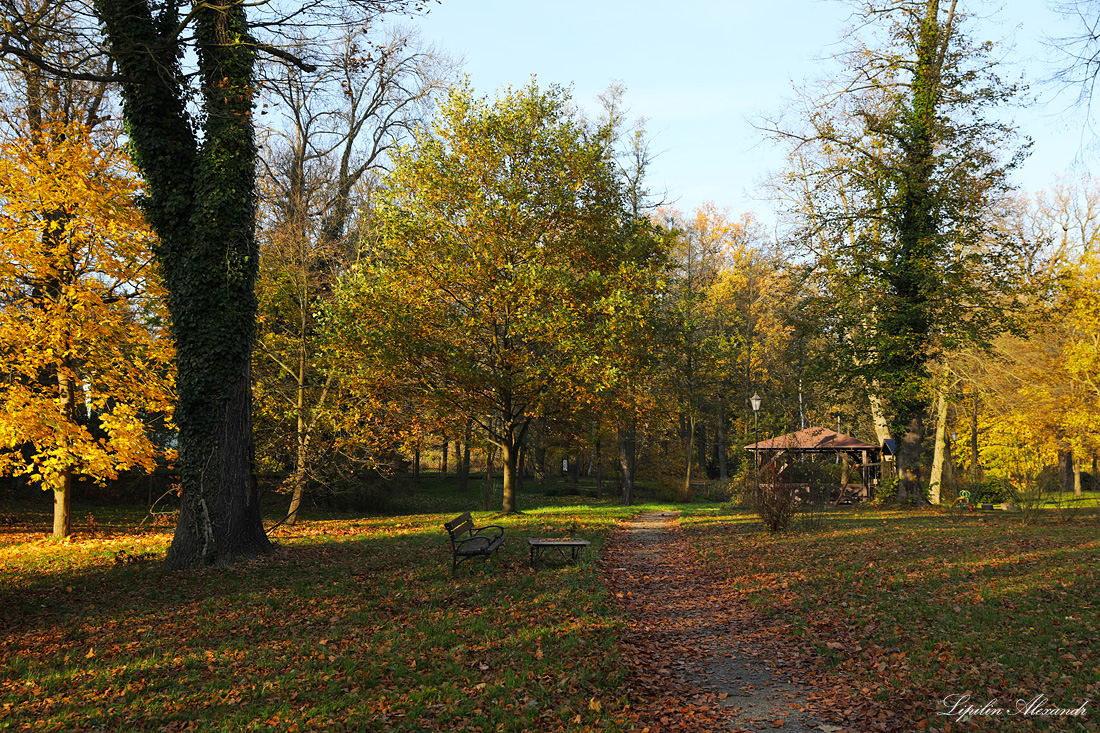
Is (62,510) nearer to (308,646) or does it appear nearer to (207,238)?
(207,238)

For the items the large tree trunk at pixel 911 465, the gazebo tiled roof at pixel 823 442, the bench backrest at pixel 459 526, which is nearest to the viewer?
the bench backrest at pixel 459 526

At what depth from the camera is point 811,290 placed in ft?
71.3

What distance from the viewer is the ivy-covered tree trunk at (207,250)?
32.4 feet

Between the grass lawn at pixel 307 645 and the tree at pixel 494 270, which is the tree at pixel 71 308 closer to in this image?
the grass lawn at pixel 307 645

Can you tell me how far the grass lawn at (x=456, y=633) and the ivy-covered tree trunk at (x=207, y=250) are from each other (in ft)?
3.14

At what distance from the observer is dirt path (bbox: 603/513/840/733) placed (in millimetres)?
4918

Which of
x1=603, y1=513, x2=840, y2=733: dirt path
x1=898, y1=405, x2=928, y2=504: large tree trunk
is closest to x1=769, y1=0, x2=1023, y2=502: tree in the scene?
x1=898, y1=405, x2=928, y2=504: large tree trunk

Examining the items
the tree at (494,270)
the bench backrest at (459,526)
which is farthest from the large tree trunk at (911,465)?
the bench backrest at (459,526)

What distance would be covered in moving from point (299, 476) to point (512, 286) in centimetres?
726

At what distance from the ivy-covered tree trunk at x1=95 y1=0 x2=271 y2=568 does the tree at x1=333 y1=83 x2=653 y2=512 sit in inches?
232

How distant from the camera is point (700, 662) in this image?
624cm

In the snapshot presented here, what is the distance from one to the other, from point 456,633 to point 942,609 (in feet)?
16.4

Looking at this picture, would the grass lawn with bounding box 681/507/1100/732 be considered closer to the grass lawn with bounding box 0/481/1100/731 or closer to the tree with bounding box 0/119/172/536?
the grass lawn with bounding box 0/481/1100/731

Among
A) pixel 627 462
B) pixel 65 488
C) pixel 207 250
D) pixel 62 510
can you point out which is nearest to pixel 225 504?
pixel 207 250
